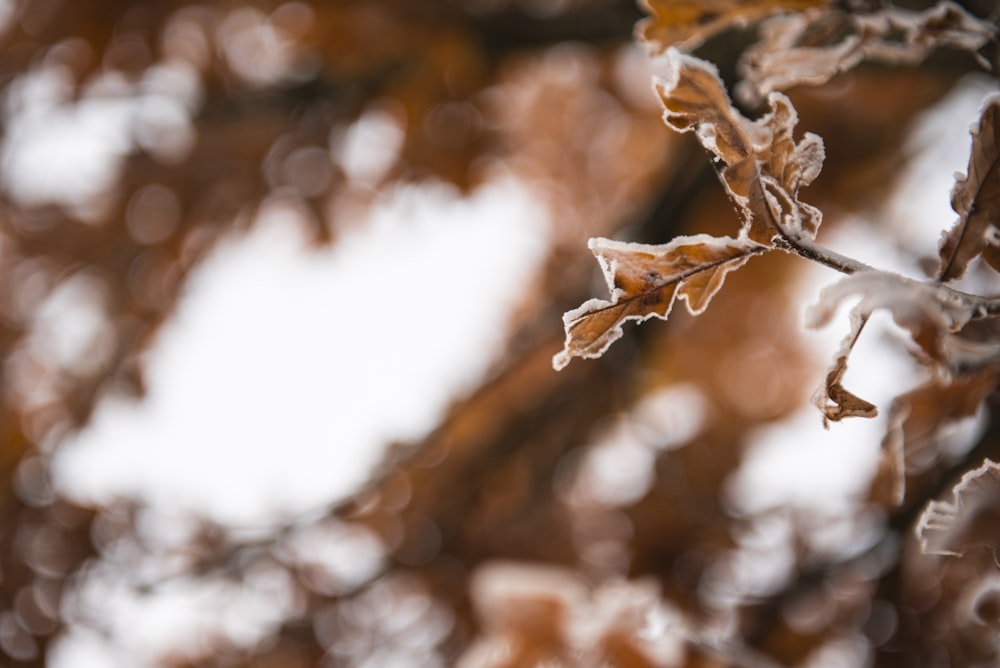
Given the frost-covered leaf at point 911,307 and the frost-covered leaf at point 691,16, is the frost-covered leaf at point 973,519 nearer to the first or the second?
the frost-covered leaf at point 911,307

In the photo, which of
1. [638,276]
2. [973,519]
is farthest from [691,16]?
[973,519]

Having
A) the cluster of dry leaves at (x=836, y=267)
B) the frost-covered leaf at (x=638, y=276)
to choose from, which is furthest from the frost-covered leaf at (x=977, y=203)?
the frost-covered leaf at (x=638, y=276)

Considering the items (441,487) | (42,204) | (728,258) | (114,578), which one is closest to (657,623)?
(728,258)

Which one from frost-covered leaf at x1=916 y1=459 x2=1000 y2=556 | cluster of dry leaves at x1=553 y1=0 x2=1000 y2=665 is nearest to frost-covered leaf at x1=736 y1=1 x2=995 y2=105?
cluster of dry leaves at x1=553 y1=0 x2=1000 y2=665

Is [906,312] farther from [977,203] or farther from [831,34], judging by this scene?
[831,34]

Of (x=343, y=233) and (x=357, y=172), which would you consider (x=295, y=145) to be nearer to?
(x=357, y=172)

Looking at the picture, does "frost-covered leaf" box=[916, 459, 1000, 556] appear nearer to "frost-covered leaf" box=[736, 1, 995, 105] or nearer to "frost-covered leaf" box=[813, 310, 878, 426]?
"frost-covered leaf" box=[813, 310, 878, 426]
